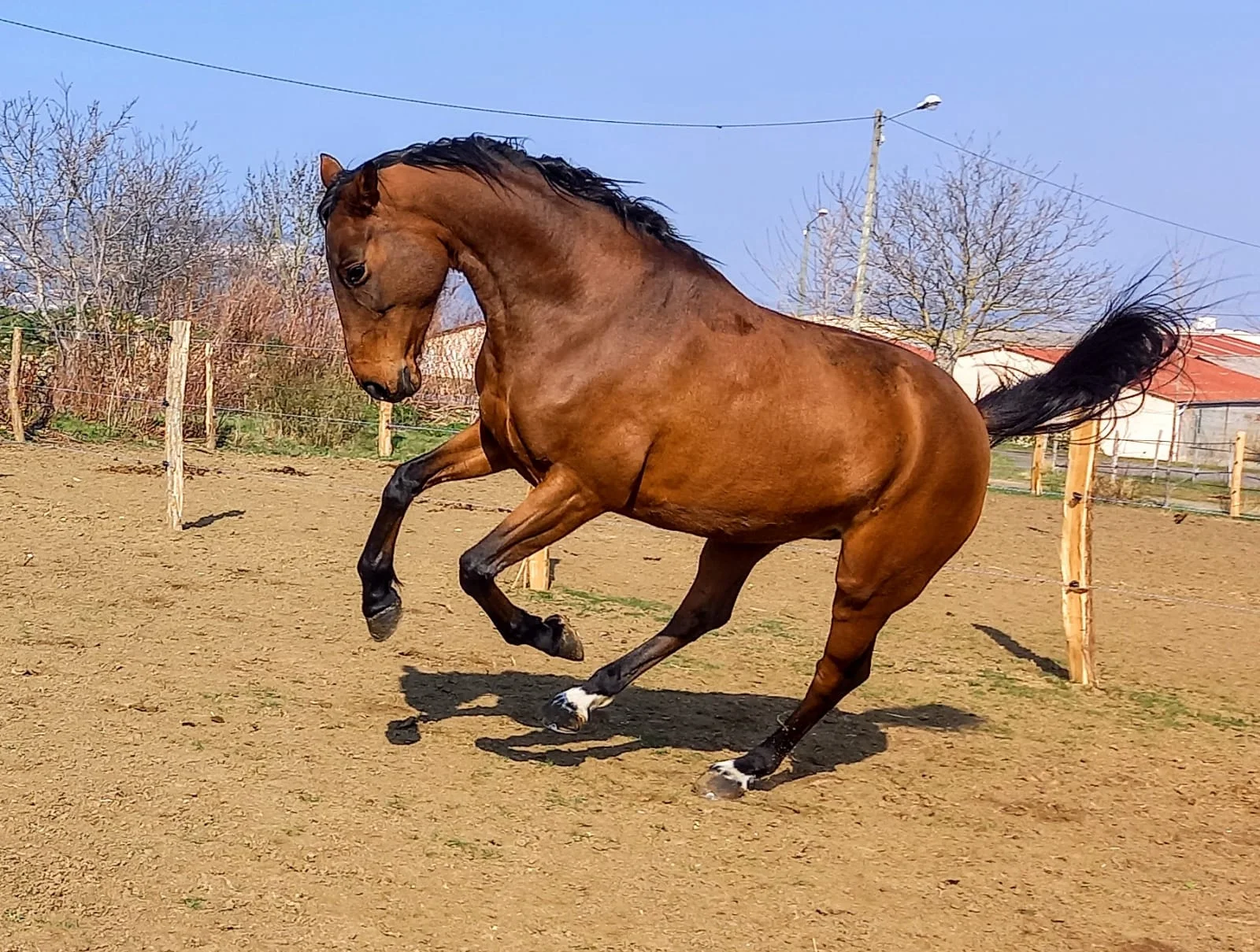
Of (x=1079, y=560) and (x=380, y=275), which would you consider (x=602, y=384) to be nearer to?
(x=380, y=275)

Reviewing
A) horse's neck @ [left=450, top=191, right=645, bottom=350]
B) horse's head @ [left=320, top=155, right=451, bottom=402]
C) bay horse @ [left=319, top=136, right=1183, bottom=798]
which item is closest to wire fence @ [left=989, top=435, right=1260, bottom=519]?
bay horse @ [left=319, top=136, right=1183, bottom=798]

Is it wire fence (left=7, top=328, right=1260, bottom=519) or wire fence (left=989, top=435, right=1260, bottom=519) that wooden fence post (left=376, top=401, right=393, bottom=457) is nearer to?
wire fence (left=7, top=328, right=1260, bottom=519)

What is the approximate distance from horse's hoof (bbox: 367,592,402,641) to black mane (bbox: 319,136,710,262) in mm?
1337

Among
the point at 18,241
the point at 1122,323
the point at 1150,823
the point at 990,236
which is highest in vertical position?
the point at 990,236

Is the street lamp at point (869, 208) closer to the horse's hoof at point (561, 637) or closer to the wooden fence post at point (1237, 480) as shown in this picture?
the wooden fence post at point (1237, 480)

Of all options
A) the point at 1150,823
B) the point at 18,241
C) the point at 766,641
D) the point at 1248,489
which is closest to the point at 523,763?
the point at 1150,823

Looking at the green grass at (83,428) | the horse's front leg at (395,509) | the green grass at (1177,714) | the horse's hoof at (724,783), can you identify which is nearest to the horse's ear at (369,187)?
the horse's front leg at (395,509)

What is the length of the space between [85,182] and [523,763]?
21276 mm

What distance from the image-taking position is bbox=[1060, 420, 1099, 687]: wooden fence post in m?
6.95

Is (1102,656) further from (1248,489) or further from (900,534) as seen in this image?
(1248,489)

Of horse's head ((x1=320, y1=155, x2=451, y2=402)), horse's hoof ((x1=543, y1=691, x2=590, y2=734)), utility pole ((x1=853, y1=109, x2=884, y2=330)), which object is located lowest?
horse's hoof ((x1=543, y1=691, x2=590, y2=734))

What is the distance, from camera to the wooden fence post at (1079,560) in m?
6.95

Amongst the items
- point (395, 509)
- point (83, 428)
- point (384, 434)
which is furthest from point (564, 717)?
point (83, 428)

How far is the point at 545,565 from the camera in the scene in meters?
8.09
